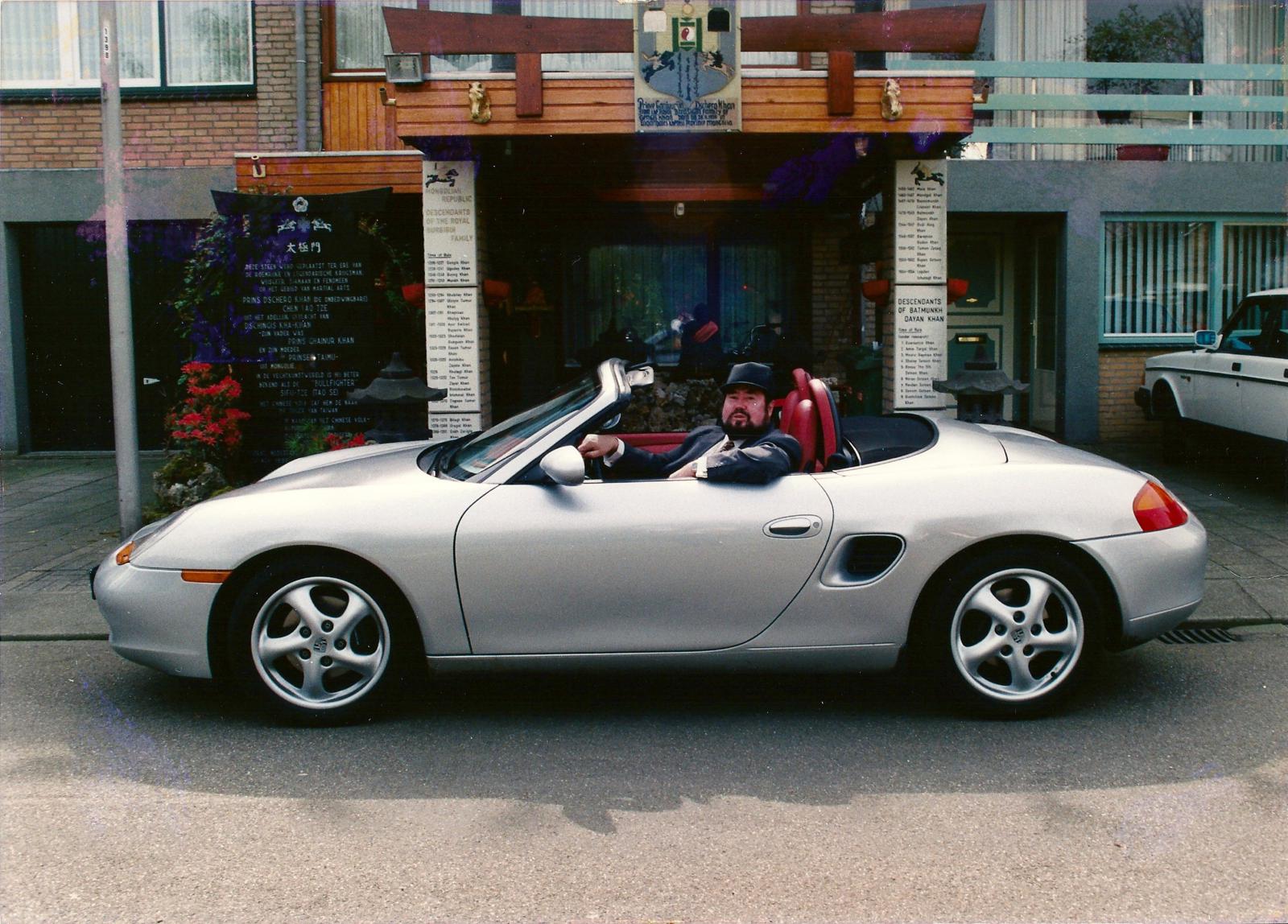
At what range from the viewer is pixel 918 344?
357 inches

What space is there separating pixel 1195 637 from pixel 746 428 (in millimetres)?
2728

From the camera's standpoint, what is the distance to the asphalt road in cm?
314

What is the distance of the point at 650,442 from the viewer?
18.0 ft

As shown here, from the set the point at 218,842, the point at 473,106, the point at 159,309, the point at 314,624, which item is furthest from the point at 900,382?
the point at 159,309

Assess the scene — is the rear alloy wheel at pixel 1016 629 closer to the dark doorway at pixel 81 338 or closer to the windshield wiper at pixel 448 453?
the windshield wiper at pixel 448 453

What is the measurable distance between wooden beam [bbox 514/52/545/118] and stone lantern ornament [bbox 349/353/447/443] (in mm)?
1952

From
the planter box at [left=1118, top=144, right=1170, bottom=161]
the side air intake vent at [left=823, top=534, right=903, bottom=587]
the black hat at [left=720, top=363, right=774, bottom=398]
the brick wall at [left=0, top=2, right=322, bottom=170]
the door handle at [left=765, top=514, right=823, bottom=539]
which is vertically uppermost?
the brick wall at [left=0, top=2, right=322, bottom=170]

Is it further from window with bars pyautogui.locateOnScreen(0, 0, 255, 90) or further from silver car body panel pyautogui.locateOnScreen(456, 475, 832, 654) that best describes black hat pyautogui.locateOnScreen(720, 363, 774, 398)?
window with bars pyautogui.locateOnScreen(0, 0, 255, 90)

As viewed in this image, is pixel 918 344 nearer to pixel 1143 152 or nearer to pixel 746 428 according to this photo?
pixel 746 428

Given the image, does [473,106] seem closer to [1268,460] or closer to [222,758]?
[222,758]

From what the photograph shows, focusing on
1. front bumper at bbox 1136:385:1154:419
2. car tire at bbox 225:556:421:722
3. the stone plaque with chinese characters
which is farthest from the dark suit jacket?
front bumper at bbox 1136:385:1154:419

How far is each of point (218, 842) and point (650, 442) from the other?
2.65m

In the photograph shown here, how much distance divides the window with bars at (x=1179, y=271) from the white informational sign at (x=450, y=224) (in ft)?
25.0

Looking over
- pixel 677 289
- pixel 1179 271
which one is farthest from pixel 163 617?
pixel 1179 271
